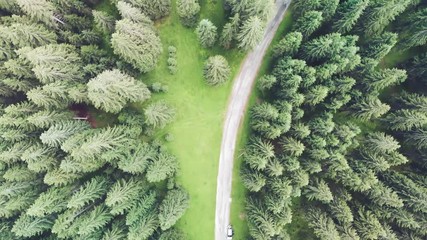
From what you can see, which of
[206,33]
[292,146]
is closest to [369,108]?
[292,146]

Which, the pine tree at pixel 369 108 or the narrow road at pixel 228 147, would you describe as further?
the narrow road at pixel 228 147

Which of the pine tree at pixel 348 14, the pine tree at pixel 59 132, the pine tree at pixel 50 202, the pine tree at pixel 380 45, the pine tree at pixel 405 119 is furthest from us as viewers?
the pine tree at pixel 380 45

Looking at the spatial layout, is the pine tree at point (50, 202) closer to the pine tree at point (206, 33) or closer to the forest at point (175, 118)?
the forest at point (175, 118)

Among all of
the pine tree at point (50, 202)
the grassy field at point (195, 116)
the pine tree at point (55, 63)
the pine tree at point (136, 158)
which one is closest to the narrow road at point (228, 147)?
the grassy field at point (195, 116)

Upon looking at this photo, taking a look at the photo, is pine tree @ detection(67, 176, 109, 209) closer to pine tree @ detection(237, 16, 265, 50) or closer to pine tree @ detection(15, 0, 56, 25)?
pine tree @ detection(15, 0, 56, 25)

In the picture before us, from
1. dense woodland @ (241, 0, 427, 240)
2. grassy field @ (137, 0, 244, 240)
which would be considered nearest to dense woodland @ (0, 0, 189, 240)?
grassy field @ (137, 0, 244, 240)

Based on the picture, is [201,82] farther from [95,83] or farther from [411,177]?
[411,177]
